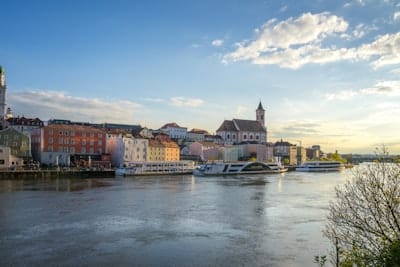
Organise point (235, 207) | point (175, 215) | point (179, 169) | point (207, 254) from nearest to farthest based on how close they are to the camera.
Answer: point (207, 254)
point (175, 215)
point (235, 207)
point (179, 169)

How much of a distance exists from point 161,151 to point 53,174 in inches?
1128

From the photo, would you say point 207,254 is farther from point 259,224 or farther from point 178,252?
point 259,224

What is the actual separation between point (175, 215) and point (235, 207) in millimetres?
5370

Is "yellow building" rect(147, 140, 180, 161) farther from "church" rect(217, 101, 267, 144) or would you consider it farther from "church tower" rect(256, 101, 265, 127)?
"church tower" rect(256, 101, 265, 127)

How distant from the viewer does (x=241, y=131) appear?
125m

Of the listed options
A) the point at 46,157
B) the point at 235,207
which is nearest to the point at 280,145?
the point at 46,157

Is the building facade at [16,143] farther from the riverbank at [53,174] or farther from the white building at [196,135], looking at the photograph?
the white building at [196,135]

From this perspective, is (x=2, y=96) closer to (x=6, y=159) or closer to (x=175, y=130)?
(x=6, y=159)

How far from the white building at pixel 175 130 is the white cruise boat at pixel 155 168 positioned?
58099mm

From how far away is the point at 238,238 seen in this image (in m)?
16.0

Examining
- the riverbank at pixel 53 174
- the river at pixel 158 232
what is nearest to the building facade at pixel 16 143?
the riverbank at pixel 53 174

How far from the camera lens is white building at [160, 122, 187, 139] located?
5049 inches

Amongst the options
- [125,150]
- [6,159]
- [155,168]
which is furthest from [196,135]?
[6,159]

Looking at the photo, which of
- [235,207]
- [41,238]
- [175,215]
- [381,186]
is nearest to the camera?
[381,186]
